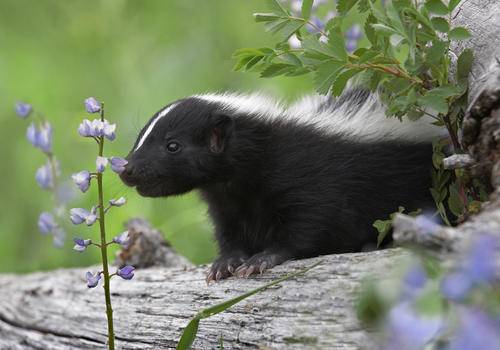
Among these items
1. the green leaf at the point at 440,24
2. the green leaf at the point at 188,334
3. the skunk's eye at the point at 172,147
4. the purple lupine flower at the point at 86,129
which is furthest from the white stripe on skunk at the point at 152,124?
the green leaf at the point at 440,24

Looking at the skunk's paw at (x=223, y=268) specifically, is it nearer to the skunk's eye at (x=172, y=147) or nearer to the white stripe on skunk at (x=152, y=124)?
the skunk's eye at (x=172, y=147)

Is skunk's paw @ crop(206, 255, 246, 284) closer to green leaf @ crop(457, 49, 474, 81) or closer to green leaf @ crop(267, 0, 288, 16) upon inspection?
green leaf @ crop(267, 0, 288, 16)

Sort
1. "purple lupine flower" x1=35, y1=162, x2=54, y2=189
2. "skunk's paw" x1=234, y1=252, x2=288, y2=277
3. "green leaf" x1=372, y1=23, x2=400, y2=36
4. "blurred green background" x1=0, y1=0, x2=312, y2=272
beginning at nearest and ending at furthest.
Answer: "green leaf" x1=372, y1=23, x2=400, y2=36 < "skunk's paw" x1=234, y1=252, x2=288, y2=277 < "purple lupine flower" x1=35, y1=162, x2=54, y2=189 < "blurred green background" x1=0, y1=0, x2=312, y2=272

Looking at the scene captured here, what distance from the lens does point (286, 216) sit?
3812 millimetres

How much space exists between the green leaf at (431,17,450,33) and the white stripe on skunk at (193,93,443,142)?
0.83 metres

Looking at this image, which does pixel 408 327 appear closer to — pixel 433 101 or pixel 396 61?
pixel 433 101

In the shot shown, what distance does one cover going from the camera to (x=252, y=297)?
312cm

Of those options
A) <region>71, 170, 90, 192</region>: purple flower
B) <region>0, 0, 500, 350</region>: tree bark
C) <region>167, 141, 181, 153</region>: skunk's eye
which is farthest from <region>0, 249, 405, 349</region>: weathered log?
<region>71, 170, 90, 192</region>: purple flower

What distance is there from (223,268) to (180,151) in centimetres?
55

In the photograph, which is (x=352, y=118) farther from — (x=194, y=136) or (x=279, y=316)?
(x=279, y=316)

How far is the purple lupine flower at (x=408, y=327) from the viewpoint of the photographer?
1.53m

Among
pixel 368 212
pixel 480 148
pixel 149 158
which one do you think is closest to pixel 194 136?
pixel 149 158

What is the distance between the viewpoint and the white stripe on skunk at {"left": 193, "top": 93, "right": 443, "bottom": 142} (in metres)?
3.87

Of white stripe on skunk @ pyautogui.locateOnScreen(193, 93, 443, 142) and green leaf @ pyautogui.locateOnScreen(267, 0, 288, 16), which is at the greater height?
green leaf @ pyautogui.locateOnScreen(267, 0, 288, 16)
